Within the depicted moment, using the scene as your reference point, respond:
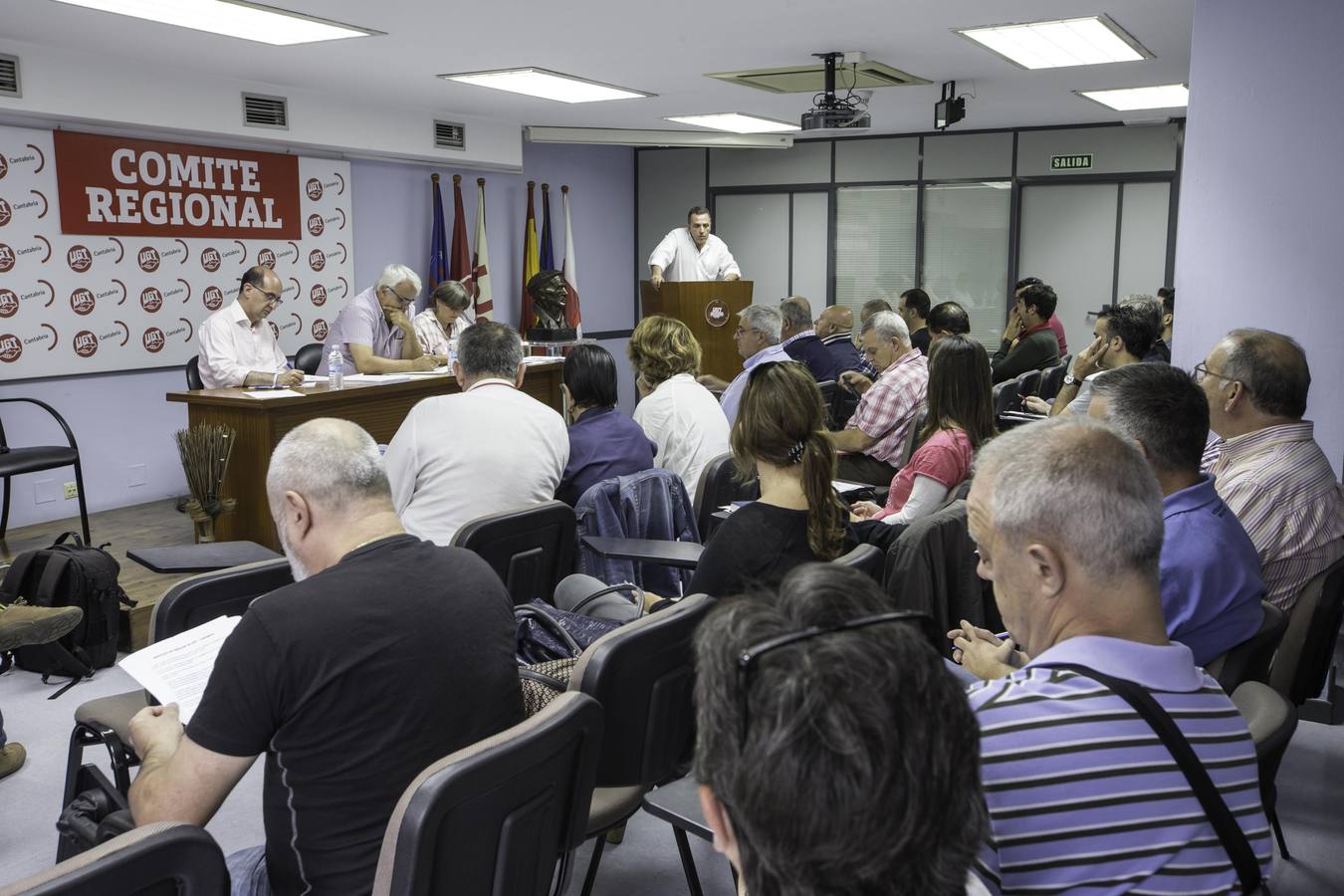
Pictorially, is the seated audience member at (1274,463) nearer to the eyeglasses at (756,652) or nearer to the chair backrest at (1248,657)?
the chair backrest at (1248,657)

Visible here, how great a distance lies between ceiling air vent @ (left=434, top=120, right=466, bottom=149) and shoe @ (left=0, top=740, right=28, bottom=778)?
6.20m

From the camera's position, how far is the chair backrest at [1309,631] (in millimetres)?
2420

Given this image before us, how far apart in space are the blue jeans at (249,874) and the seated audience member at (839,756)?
4.00 feet

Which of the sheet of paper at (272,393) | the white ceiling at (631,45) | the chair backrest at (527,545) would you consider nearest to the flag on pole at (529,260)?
the white ceiling at (631,45)

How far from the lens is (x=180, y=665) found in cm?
205

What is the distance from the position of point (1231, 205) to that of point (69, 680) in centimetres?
475

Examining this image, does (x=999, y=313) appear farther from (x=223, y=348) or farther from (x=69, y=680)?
(x=69, y=680)

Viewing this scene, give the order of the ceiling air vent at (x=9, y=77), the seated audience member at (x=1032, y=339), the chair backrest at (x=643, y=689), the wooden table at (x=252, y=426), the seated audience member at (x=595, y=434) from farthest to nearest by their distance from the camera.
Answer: the seated audience member at (x=1032, y=339)
the ceiling air vent at (x=9, y=77)
the wooden table at (x=252, y=426)
the seated audience member at (x=595, y=434)
the chair backrest at (x=643, y=689)

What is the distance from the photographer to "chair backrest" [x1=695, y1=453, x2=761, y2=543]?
3.90 meters

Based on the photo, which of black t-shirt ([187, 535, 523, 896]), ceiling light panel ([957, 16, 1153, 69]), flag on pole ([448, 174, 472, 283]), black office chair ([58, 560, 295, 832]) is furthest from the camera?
flag on pole ([448, 174, 472, 283])

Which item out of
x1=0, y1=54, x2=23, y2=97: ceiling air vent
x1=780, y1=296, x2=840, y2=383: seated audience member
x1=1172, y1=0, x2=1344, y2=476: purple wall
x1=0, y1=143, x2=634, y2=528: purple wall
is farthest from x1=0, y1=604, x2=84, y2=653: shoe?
x1=1172, y1=0, x2=1344, y2=476: purple wall

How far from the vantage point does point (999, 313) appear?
1012cm

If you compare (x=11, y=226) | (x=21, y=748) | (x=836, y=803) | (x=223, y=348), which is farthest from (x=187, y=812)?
(x=11, y=226)

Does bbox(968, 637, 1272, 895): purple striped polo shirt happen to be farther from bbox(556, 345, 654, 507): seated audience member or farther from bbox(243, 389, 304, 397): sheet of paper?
bbox(243, 389, 304, 397): sheet of paper
